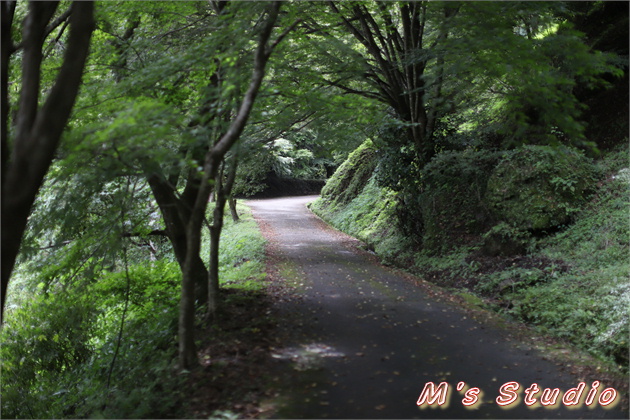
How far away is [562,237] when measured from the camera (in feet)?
30.0

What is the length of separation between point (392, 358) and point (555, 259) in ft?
15.1

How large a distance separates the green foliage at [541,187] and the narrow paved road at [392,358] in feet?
9.46

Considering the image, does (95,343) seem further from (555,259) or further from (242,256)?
(555,259)

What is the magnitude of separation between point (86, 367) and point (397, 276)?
23.4ft

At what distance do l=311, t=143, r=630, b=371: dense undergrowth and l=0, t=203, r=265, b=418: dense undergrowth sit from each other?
15.4 feet

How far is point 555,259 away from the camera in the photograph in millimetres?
8594

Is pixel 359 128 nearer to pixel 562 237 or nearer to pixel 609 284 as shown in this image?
pixel 562 237

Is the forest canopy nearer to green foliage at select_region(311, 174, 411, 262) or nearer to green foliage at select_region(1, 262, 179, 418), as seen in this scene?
green foliage at select_region(1, 262, 179, 418)

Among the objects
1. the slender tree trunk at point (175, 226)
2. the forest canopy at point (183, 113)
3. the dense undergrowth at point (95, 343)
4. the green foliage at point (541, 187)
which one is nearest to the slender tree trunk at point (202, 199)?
the forest canopy at point (183, 113)

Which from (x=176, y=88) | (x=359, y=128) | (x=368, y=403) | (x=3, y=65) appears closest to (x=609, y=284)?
(x=368, y=403)

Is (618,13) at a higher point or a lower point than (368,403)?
higher

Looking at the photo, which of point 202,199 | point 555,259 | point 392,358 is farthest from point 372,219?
point 202,199

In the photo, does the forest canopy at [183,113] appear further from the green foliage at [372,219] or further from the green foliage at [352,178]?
the green foliage at [352,178]

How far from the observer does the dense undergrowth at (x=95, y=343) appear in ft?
21.2
